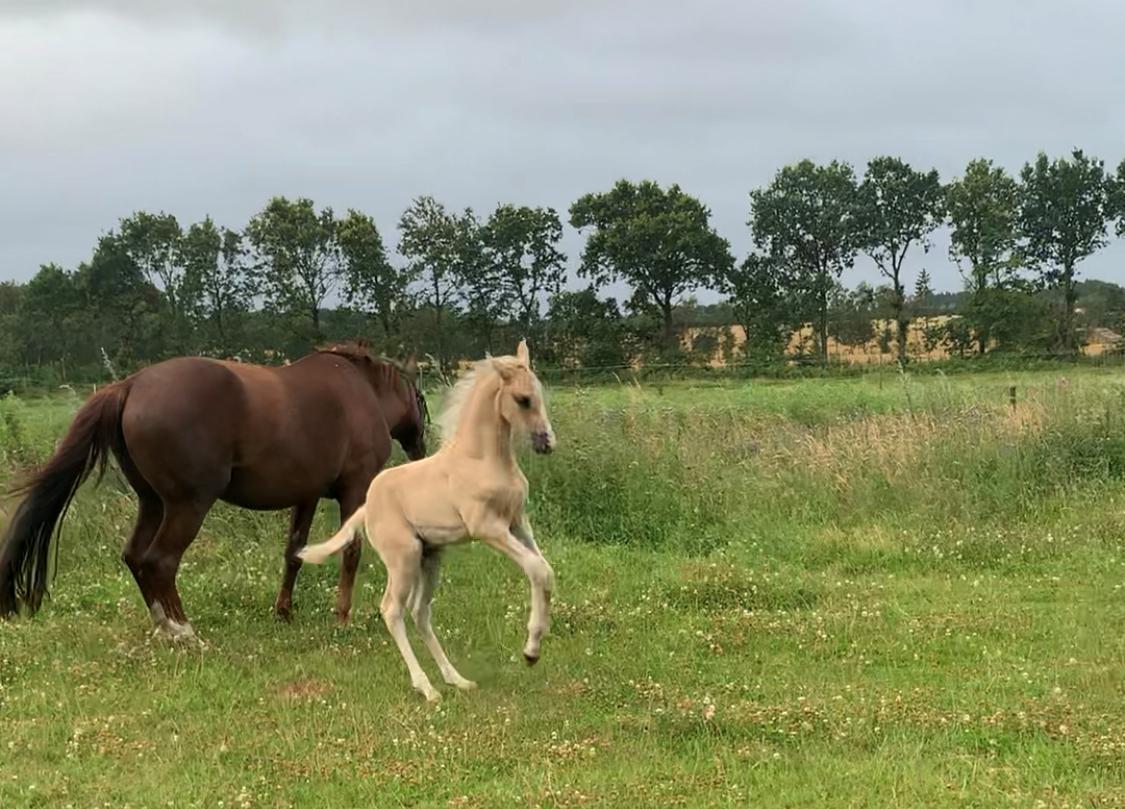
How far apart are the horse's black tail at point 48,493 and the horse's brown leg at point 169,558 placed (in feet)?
2.04

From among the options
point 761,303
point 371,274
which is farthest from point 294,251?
point 761,303

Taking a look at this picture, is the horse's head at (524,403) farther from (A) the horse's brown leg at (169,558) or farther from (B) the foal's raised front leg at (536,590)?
(A) the horse's brown leg at (169,558)

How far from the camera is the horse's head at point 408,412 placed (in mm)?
8000

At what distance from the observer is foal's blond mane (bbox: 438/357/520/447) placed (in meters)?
5.19

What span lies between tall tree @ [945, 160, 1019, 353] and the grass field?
42060 mm

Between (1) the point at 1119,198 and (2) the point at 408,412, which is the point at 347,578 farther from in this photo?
(1) the point at 1119,198

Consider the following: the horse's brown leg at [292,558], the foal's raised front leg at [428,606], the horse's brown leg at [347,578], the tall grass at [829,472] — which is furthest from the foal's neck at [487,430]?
the tall grass at [829,472]

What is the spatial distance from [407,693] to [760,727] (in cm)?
197

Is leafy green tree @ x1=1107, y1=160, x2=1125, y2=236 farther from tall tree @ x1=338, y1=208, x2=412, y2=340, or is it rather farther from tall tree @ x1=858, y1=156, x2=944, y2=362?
tall tree @ x1=338, y1=208, x2=412, y2=340

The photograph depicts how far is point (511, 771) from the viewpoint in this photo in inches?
162

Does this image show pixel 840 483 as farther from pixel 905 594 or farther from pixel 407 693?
pixel 407 693

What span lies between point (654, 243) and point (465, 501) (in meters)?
47.0

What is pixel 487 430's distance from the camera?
523 cm

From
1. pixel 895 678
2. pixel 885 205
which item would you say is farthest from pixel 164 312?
pixel 895 678
